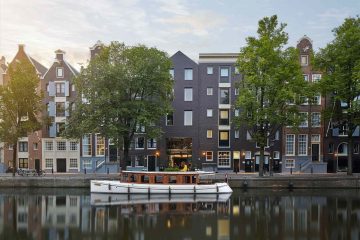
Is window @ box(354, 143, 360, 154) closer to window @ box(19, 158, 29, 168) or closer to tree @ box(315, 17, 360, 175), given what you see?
tree @ box(315, 17, 360, 175)

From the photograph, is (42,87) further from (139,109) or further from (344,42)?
(344,42)

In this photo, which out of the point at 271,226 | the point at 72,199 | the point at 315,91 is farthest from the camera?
the point at 315,91

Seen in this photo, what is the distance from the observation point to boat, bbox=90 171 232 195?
44.0 m

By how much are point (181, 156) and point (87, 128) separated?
22.1 m

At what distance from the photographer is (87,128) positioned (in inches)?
1870

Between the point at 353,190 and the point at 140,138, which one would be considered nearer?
the point at 353,190

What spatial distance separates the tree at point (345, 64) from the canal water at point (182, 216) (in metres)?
10.4

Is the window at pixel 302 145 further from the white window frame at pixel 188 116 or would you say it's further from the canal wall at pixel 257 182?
the white window frame at pixel 188 116

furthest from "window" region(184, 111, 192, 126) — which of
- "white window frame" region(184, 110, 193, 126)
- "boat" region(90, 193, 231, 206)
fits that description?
"boat" region(90, 193, 231, 206)

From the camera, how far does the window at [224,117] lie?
6469cm

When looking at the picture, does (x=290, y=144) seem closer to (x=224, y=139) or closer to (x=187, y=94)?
(x=224, y=139)

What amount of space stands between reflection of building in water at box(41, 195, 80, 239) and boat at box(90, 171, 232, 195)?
3869mm

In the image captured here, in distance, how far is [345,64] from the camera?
166 feet

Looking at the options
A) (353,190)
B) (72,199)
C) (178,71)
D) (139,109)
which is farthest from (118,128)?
(353,190)
